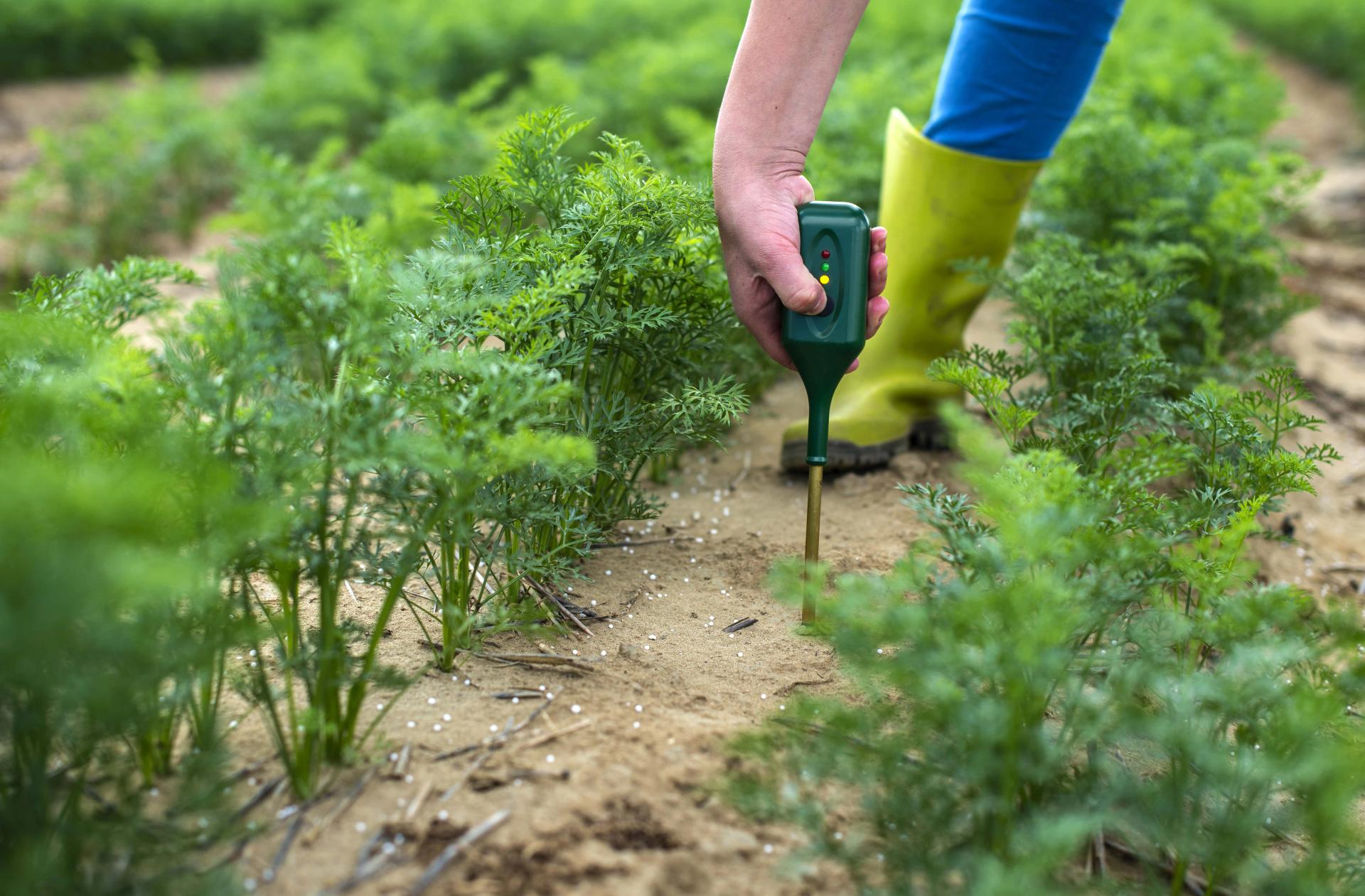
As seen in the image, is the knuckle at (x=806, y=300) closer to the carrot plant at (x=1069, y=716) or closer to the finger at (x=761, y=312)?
the finger at (x=761, y=312)

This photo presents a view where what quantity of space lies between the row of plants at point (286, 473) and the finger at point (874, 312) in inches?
14.2

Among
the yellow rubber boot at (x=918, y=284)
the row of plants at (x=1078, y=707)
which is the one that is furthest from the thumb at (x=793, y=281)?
the yellow rubber boot at (x=918, y=284)

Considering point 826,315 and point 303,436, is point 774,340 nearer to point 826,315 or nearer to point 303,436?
point 826,315

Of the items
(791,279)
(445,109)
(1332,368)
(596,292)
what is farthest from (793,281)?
(445,109)

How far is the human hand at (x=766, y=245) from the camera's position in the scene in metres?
2.06

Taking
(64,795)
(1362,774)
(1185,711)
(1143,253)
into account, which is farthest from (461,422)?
(1143,253)

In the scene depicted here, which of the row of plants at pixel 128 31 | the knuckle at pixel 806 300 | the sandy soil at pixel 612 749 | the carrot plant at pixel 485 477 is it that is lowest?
the sandy soil at pixel 612 749

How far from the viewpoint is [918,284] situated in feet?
9.87

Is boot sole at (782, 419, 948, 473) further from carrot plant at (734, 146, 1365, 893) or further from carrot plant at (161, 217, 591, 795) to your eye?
carrot plant at (161, 217, 591, 795)

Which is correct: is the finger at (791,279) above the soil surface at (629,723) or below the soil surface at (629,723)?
above

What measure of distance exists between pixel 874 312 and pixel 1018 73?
98 cm

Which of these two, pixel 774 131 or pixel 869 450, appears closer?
pixel 774 131

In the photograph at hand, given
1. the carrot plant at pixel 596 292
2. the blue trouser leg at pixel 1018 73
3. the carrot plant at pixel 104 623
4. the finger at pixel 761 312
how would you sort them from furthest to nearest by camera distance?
the blue trouser leg at pixel 1018 73 → the finger at pixel 761 312 → the carrot plant at pixel 596 292 → the carrot plant at pixel 104 623

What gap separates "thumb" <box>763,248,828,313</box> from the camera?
6.73ft
